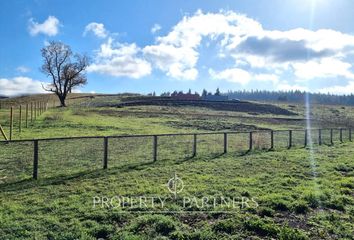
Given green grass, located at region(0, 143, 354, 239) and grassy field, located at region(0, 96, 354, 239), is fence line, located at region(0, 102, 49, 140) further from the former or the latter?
green grass, located at region(0, 143, 354, 239)

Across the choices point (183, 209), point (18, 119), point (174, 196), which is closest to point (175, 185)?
point (174, 196)

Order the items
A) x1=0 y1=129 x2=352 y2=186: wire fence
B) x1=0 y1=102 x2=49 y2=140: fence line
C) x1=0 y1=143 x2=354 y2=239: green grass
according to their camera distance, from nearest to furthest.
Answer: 1. x1=0 y1=143 x2=354 y2=239: green grass
2. x1=0 y1=129 x2=352 y2=186: wire fence
3. x1=0 y1=102 x2=49 y2=140: fence line

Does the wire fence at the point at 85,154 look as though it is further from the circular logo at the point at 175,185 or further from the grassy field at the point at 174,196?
the circular logo at the point at 175,185

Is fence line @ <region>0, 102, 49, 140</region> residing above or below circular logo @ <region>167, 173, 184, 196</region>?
above

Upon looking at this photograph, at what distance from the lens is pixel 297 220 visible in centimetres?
663

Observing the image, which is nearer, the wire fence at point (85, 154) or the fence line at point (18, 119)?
the wire fence at point (85, 154)

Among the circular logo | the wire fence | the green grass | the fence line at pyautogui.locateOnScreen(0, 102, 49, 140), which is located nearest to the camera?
the green grass

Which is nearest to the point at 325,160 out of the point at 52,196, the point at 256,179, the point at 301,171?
the point at 301,171

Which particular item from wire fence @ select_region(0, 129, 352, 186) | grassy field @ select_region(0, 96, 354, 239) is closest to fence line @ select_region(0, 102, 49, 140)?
wire fence @ select_region(0, 129, 352, 186)

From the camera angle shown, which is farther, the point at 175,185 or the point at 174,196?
the point at 175,185

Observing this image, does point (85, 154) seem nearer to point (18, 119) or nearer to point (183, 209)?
point (183, 209)

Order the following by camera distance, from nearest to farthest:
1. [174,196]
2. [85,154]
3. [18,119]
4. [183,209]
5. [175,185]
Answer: [183,209] < [174,196] < [175,185] < [85,154] < [18,119]

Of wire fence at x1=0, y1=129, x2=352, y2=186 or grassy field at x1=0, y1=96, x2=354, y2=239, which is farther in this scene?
wire fence at x1=0, y1=129, x2=352, y2=186

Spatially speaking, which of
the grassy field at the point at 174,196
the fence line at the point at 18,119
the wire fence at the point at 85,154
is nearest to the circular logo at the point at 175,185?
the grassy field at the point at 174,196
